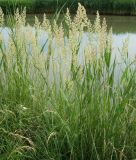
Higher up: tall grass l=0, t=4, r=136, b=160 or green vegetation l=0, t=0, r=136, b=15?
tall grass l=0, t=4, r=136, b=160

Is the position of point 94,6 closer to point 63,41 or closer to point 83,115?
point 63,41

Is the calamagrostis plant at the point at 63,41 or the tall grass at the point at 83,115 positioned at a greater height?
the calamagrostis plant at the point at 63,41

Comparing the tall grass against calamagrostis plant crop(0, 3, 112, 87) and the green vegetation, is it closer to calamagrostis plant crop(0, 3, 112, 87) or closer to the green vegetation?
calamagrostis plant crop(0, 3, 112, 87)

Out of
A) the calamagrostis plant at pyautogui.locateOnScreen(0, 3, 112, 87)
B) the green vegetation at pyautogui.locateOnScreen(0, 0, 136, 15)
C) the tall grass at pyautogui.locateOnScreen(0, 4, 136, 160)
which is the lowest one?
the green vegetation at pyautogui.locateOnScreen(0, 0, 136, 15)

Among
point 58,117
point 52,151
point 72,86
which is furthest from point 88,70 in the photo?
point 52,151

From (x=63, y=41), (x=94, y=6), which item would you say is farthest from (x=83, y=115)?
(x=94, y=6)

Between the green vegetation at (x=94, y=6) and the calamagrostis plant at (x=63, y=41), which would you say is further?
the green vegetation at (x=94, y=6)

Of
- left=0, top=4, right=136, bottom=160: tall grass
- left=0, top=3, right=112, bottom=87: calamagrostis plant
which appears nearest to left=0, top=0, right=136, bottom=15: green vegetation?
left=0, top=3, right=112, bottom=87: calamagrostis plant

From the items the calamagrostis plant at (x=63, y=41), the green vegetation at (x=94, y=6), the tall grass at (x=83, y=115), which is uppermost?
the calamagrostis plant at (x=63, y=41)

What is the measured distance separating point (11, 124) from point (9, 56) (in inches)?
21.3

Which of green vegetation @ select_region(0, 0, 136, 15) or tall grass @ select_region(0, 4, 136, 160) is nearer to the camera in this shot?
tall grass @ select_region(0, 4, 136, 160)

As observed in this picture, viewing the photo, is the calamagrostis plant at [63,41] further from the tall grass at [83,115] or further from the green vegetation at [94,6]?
the green vegetation at [94,6]

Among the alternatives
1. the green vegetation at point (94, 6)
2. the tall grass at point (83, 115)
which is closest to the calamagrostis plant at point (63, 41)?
the tall grass at point (83, 115)

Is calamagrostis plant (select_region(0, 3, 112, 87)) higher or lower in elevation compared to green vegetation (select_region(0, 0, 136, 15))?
higher
